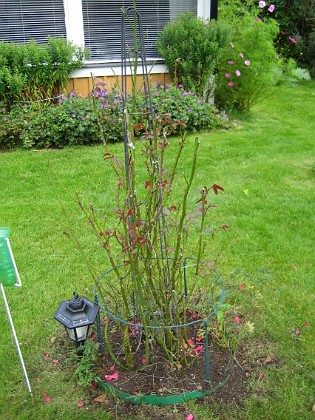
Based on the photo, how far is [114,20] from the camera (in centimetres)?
755

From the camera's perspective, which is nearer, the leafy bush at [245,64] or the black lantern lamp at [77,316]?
the black lantern lamp at [77,316]

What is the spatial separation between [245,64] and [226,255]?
14.9 ft

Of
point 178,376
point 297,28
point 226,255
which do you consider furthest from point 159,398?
point 297,28

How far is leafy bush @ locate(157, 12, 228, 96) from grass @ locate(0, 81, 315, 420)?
0.96 m

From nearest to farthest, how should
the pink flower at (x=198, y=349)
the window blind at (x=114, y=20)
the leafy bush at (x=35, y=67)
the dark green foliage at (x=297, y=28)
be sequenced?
the pink flower at (x=198, y=349) < the leafy bush at (x=35, y=67) < the window blind at (x=114, y=20) < the dark green foliage at (x=297, y=28)

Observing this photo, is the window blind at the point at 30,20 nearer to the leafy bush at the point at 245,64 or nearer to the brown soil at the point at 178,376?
the leafy bush at the point at 245,64

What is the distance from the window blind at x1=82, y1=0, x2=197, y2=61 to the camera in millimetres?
7392

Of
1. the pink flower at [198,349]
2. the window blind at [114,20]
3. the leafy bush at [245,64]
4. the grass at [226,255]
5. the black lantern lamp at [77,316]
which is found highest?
the window blind at [114,20]

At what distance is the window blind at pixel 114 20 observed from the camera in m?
7.39

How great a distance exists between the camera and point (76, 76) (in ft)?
23.7

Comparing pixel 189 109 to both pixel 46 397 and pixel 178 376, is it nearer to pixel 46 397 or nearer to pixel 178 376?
pixel 178 376

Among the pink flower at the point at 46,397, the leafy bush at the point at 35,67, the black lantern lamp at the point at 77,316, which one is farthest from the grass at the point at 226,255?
the leafy bush at the point at 35,67

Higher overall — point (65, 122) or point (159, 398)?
point (65, 122)

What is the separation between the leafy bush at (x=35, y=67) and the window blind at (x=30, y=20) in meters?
0.34
